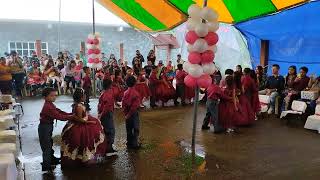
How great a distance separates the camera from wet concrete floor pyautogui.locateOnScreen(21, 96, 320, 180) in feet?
17.5

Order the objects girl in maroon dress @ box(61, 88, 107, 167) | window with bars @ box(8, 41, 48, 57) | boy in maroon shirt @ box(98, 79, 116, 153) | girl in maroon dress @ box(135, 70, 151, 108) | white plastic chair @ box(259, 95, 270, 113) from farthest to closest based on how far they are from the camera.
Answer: window with bars @ box(8, 41, 48, 57) → girl in maroon dress @ box(135, 70, 151, 108) → white plastic chair @ box(259, 95, 270, 113) → boy in maroon shirt @ box(98, 79, 116, 153) → girl in maroon dress @ box(61, 88, 107, 167)

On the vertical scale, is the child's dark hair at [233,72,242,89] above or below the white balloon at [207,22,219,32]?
below

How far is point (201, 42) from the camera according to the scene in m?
5.70

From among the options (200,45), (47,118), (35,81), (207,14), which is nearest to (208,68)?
(200,45)

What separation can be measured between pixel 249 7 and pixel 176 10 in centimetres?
251

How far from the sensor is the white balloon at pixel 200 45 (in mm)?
5691

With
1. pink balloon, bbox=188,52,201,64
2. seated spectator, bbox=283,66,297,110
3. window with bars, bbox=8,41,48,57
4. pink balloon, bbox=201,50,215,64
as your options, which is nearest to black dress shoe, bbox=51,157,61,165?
pink balloon, bbox=188,52,201,64

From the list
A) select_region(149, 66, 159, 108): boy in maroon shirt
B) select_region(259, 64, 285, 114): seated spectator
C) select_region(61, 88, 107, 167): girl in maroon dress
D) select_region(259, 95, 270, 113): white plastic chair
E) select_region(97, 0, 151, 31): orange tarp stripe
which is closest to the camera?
select_region(61, 88, 107, 167): girl in maroon dress

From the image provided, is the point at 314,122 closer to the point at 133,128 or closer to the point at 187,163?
the point at 187,163

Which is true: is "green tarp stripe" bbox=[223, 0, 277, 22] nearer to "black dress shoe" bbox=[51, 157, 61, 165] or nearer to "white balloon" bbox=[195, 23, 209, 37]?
"white balloon" bbox=[195, 23, 209, 37]

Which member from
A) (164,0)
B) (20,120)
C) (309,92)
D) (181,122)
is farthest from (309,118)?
(20,120)

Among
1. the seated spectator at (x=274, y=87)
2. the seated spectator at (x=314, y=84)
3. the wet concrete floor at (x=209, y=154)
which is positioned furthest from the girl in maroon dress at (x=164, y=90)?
the seated spectator at (x=314, y=84)

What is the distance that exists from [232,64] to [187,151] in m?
7.69

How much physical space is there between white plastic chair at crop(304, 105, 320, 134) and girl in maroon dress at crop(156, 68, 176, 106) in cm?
475
